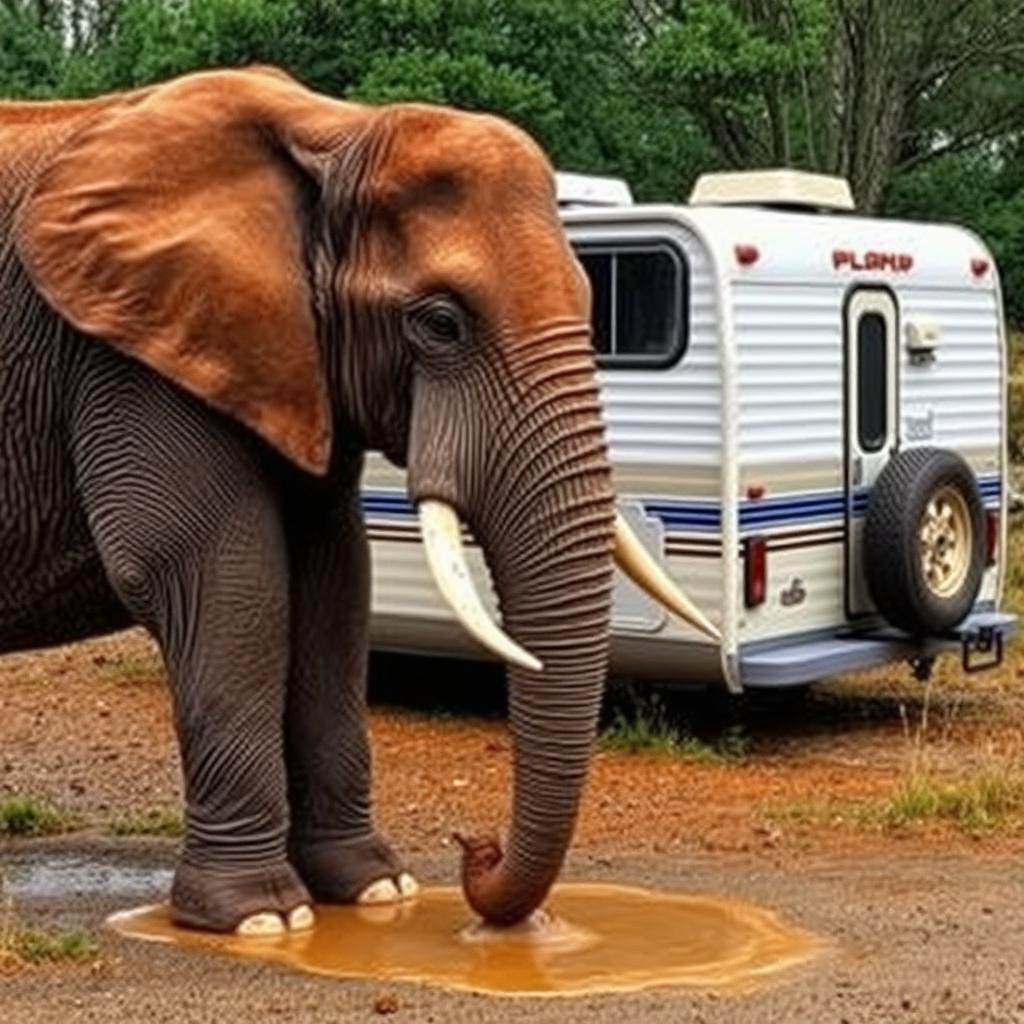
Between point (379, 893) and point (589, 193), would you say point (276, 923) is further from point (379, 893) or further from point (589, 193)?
point (589, 193)

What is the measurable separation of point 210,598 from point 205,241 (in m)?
1.10

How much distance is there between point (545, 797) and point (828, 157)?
91.9ft

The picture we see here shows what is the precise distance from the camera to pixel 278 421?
804 centimetres

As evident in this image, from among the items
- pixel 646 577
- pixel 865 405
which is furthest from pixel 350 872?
pixel 865 405

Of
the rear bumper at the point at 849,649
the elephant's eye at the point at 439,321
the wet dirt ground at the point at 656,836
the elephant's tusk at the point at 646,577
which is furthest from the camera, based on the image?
the rear bumper at the point at 849,649

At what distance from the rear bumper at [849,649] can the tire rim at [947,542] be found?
0.78 ft

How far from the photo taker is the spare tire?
1298 centimetres

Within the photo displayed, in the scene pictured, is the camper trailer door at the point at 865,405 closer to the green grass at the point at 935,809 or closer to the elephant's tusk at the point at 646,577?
the green grass at the point at 935,809

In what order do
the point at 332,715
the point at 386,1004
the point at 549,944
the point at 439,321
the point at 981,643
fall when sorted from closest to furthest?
the point at 386,1004, the point at 439,321, the point at 549,944, the point at 332,715, the point at 981,643

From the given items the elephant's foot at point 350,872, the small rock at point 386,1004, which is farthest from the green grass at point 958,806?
the small rock at point 386,1004

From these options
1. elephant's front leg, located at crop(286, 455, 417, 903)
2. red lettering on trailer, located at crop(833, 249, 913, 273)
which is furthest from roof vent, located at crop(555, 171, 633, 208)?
elephant's front leg, located at crop(286, 455, 417, 903)

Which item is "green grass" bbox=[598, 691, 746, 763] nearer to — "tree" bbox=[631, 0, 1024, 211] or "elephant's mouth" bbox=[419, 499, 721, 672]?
"elephant's mouth" bbox=[419, 499, 721, 672]

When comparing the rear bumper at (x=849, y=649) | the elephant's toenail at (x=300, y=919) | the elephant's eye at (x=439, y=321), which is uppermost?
the elephant's eye at (x=439, y=321)

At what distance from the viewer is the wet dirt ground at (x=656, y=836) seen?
24.0 ft
